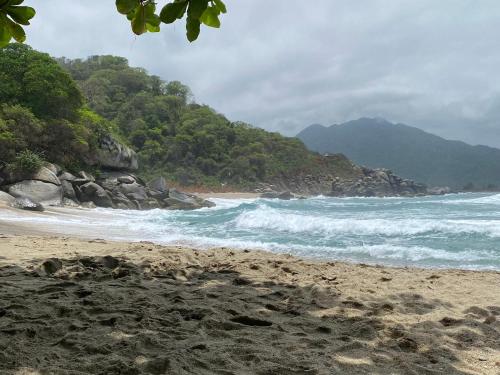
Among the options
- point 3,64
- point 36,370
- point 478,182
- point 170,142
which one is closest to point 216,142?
point 170,142

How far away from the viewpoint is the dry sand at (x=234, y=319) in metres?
2.47

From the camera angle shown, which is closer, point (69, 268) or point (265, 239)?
point (69, 268)

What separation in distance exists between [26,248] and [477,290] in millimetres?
6227

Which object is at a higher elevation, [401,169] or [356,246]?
[401,169]

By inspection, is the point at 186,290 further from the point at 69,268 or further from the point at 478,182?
the point at 478,182

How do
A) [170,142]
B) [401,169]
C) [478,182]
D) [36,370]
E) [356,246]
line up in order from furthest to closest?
[401,169] < [478,182] < [170,142] < [356,246] < [36,370]

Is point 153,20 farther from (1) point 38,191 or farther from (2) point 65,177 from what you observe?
(2) point 65,177

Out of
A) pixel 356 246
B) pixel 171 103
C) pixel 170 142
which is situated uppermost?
pixel 171 103

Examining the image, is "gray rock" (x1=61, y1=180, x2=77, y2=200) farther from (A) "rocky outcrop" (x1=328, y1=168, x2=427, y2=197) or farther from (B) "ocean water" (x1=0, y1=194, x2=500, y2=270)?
(A) "rocky outcrop" (x1=328, y1=168, x2=427, y2=197)

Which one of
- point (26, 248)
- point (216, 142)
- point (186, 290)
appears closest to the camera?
point (186, 290)

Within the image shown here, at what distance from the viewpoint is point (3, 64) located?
22703 mm

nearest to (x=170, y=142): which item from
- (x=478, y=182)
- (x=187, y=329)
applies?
(x=187, y=329)

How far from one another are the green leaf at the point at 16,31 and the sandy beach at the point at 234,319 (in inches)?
75.7

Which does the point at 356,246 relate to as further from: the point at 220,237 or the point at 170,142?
the point at 170,142
